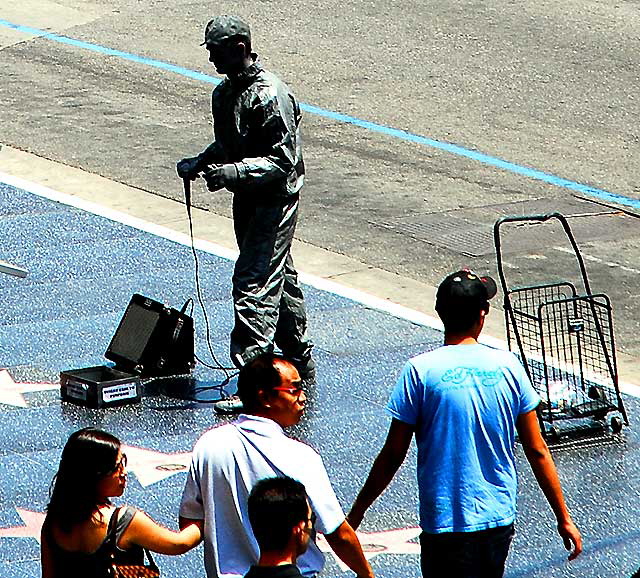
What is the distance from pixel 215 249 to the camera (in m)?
13.0

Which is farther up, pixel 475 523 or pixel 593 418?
pixel 475 523

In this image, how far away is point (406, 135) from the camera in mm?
16281

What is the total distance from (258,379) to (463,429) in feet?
2.95

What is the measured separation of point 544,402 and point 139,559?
14.6 feet

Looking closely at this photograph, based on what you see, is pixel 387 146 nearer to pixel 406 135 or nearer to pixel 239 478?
pixel 406 135

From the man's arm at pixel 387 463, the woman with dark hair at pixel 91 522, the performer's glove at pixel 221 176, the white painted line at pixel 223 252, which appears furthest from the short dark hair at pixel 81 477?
Result: the white painted line at pixel 223 252

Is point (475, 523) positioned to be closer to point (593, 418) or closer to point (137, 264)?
point (593, 418)

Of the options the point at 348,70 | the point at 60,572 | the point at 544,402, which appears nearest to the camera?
the point at 60,572

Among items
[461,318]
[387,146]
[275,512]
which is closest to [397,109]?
[387,146]

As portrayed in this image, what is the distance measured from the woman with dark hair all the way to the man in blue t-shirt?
103 centimetres

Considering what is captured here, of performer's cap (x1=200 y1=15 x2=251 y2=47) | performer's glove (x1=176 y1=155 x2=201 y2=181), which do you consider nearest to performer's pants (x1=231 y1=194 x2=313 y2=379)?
performer's glove (x1=176 y1=155 x2=201 y2=181)

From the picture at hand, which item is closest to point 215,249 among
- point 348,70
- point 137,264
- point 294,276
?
point 137,264

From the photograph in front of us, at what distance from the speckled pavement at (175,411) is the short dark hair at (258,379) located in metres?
2.16

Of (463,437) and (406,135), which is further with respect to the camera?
(406,135)
